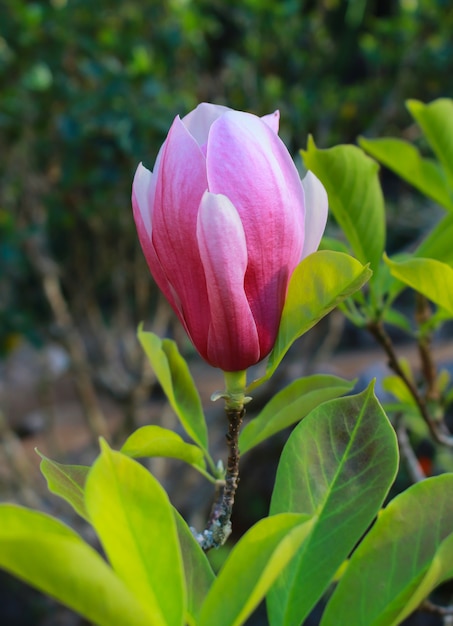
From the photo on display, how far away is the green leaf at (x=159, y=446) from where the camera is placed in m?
0.48

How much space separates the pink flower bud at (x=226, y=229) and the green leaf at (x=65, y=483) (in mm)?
116

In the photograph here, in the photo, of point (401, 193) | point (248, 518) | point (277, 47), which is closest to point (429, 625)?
point (248, 518)

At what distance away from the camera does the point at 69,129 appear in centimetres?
193

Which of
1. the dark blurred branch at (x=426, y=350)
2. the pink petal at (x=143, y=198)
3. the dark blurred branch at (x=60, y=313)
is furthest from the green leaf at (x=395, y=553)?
the dark blurred branch at (x=60, y=313)

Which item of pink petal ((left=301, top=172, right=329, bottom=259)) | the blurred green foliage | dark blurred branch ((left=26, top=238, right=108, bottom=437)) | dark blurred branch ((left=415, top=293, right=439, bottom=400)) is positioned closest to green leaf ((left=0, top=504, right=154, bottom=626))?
pink petal ((left=301, top=172, right=329, bottom=259))

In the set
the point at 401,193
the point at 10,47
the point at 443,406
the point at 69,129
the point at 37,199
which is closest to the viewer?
the point at 443,406

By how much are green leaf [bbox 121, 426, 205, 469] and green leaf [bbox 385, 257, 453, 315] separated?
20cm

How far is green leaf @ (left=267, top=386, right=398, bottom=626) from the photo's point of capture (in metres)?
0.43

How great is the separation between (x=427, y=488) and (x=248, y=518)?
310cm

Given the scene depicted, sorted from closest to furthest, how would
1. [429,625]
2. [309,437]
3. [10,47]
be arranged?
1. [309,437]
2. [10,47]
3. [429,625]

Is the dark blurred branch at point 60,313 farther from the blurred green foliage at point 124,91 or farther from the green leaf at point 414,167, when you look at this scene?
the green leaf at point 414,167

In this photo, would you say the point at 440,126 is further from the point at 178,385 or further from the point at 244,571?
the point at 244,571

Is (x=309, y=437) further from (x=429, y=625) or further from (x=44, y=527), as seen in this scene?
(x=429, y=625)

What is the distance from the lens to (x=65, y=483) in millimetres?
422
